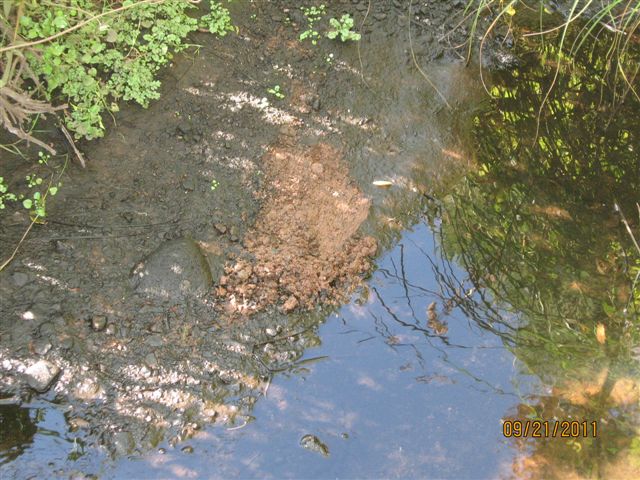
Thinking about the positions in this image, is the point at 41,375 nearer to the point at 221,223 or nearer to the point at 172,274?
the point at 172,274

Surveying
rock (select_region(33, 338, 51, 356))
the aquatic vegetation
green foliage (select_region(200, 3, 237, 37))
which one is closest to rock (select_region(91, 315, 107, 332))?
rock (select_region(33, 338, 51, 356))

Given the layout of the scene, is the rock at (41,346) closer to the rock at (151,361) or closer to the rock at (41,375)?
the rock at (41,375)

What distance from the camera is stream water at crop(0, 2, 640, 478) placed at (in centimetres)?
298

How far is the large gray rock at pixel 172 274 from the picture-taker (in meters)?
3.36

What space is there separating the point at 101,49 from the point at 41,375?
76.5 inches

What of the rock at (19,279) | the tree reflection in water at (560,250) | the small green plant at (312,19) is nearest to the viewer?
the tree reflection in water at (560,250)

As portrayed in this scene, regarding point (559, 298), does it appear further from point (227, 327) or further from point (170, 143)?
point (170, 143)

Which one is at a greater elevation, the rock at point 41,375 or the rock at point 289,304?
the rock at point 289,304

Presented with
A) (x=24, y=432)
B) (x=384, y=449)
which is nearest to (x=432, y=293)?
(x=384, y=449)

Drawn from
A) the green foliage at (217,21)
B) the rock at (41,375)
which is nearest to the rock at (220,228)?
the rock at (41,375)

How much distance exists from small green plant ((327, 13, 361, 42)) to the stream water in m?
0.10

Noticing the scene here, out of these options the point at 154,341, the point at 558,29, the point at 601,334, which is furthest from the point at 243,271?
the point at 558,29

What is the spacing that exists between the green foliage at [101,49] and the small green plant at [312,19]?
0.54 m

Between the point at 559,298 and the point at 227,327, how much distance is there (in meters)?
1.82
